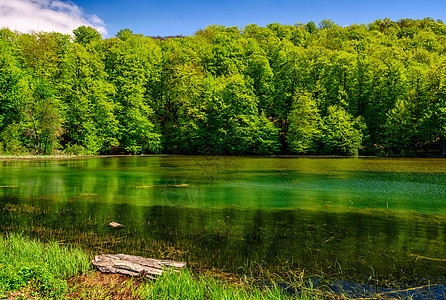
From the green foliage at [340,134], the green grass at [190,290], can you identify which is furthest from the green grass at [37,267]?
the green foliage at [340,134]

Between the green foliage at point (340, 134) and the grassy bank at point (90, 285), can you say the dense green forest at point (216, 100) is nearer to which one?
the green foliage at point (340, 134)

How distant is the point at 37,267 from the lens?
5.00 metres

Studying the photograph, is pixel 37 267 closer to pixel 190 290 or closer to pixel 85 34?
pixel 190 290

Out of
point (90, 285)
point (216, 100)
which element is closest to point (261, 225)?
point (90, 285)

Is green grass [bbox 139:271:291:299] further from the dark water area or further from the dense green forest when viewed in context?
the dense green forest

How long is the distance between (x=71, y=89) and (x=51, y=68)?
5.81 m

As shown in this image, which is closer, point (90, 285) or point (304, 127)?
point (90, 285)

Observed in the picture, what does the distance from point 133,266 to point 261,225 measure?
16.2 ft

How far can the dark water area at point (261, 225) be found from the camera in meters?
6.57

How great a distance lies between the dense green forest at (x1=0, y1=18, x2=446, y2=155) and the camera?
145 ft

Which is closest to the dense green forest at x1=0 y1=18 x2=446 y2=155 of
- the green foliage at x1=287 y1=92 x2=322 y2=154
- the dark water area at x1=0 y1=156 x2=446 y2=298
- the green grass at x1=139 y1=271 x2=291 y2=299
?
the green foliage at x1=287 y1=92 x2=322 y2=154

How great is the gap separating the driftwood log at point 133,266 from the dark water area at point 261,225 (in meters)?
0.86

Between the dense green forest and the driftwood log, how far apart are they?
39883 millimetres

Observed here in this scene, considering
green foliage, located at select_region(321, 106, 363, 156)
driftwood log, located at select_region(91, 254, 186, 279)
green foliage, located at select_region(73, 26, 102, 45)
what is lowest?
driftwood log, located at select_region(91, 254, 186, 279)
